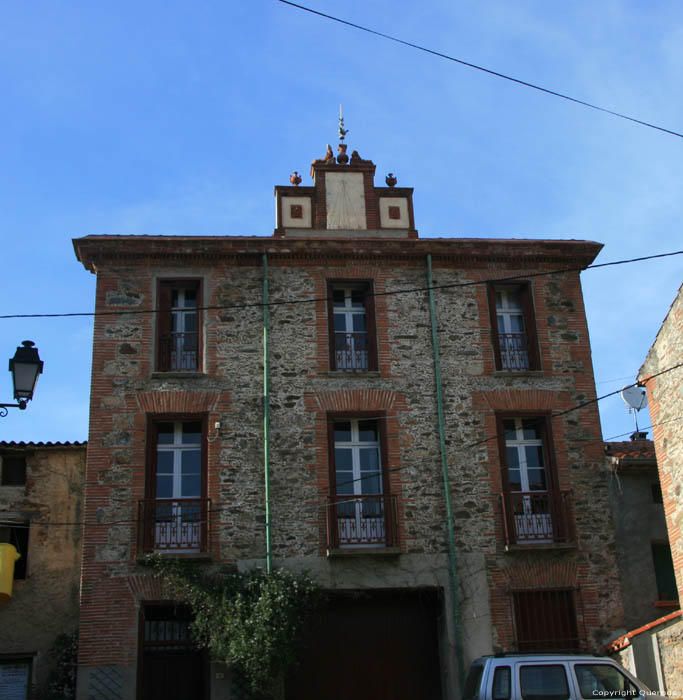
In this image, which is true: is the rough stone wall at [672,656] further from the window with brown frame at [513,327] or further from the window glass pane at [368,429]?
the window glass pane at [368,429]

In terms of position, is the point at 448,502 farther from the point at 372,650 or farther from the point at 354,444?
the point at 372,650

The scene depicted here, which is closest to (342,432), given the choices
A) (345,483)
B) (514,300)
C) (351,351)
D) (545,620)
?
(345,483)

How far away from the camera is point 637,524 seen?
18641 mm

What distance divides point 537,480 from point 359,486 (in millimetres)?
3277

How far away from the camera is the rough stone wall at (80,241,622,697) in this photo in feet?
57.4

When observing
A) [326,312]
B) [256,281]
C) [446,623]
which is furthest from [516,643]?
[256,281]

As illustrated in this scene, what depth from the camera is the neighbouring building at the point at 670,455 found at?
50.5ft

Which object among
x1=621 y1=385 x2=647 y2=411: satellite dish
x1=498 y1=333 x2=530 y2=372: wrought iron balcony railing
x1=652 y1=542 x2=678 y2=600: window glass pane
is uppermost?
x1=498 y1=333 x2=530 y2=372: wrought iron balcony railing

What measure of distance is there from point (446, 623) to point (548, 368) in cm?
514

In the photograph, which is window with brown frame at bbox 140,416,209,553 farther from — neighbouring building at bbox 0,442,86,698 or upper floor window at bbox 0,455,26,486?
upper floor window at bbox 0,455,26,486

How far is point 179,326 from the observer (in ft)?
63.6

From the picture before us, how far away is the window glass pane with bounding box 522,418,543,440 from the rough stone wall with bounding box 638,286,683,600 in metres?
3.05

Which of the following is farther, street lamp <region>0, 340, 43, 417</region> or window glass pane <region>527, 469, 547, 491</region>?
window glass pane <region>527, 469, 547, 491</region>

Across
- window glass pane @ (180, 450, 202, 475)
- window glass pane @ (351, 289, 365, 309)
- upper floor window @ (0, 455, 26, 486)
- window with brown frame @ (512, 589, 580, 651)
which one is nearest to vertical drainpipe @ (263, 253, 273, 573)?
window glass pane @ (180, 450, 202, 475)
